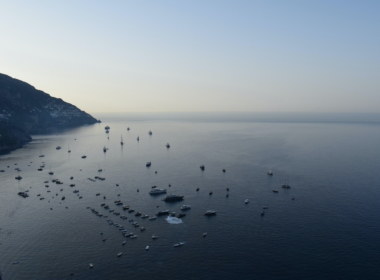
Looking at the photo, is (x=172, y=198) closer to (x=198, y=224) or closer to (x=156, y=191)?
(x=156, y=191)

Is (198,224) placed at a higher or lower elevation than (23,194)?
lower

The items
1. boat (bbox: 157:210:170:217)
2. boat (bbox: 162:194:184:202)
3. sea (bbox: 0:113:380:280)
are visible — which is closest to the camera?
sea (bbox: 0:113:380:280)

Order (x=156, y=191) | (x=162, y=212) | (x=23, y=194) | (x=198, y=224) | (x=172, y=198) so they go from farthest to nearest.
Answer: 1. (x=156, y=191)
2. (x=23, y=194)
3. (x=172, y=198)
4. (x=162, y=212)
5. (x=198, y=224)

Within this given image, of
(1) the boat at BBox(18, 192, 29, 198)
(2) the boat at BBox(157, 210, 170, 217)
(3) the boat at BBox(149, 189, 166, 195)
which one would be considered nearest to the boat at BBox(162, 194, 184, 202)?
(3) the boat at BBox(149, 189, 166, 195)

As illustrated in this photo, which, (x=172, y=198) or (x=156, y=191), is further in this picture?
(x=156, y=191)

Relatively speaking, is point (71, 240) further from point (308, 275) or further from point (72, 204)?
point (308, 275)

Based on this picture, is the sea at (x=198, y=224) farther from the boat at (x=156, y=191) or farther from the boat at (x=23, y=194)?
the boat at (x=156, y=191)

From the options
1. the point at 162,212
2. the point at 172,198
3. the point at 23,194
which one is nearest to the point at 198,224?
the point at 162,212

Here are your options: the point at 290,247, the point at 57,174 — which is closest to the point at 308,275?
the point at 290,247

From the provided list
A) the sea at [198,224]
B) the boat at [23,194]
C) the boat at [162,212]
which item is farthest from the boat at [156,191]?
the boat at [23,194]

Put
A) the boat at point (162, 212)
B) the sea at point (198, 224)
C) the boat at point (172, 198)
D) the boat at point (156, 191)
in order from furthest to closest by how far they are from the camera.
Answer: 1. the boat at point (156, 191)
2. the boat at point (172, 198)
3. the boat at point (162, 212)
4. the sea at point (198, 224)

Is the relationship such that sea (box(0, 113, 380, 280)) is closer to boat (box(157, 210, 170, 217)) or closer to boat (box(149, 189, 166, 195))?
boat (box(157, 210, 170, 217))
